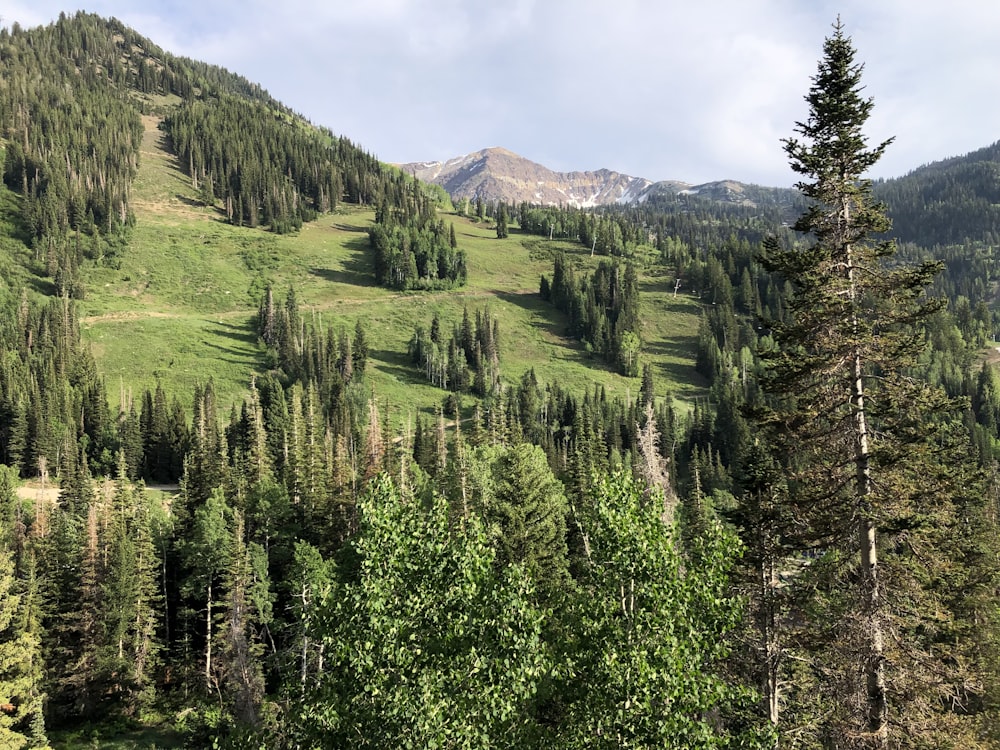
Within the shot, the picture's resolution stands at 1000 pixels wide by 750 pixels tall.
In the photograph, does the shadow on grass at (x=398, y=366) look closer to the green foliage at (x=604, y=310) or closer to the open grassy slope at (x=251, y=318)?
the open grassy slope at (x=251, y=318)

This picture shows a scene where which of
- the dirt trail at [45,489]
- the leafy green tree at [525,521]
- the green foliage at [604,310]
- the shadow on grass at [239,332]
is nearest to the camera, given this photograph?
the leafy green tree at [525,521]

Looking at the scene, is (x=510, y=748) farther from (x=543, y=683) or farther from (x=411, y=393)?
(x=411, y=393)

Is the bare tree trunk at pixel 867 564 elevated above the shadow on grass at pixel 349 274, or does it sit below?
below

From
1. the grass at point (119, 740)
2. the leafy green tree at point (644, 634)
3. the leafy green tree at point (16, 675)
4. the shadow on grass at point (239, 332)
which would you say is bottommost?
the grass at point (119, 740)

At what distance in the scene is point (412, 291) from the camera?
188 m

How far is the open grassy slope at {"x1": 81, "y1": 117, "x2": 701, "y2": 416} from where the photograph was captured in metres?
131

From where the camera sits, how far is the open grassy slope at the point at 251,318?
430 ft

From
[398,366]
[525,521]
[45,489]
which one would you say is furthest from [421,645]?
[398,366]

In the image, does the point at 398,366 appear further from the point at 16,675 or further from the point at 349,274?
the point at 16,675

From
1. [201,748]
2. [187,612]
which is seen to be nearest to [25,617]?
[187,612]

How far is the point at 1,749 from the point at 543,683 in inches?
1349

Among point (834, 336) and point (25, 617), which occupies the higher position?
point (834, 336)

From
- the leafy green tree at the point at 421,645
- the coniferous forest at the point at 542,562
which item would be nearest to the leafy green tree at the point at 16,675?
the coniferous forest at the point at 542,562

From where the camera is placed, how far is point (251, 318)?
153125 millimetres
